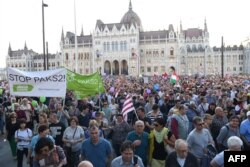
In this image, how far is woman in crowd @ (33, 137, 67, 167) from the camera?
5.08m

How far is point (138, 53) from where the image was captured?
101m

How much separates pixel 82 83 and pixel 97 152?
22.6 feet

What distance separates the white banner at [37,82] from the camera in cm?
1009

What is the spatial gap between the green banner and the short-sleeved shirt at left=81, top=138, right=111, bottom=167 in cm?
669

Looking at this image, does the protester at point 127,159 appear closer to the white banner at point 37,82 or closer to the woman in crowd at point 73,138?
the woman in crowd at point 73,138

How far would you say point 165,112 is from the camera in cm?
1303

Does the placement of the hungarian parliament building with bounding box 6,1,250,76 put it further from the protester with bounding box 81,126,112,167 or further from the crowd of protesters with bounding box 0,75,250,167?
the protester with bounding box 81,126,112,167

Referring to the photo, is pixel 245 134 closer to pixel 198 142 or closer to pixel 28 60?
pixel 198 142

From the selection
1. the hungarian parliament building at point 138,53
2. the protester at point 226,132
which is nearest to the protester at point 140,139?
the protester at point 226,132

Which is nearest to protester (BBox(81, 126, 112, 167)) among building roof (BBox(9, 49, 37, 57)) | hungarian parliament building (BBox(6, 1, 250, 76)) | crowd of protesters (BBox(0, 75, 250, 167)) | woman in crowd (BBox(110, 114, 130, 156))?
crowd of protesters (BBox(0, 75, 250, 167))

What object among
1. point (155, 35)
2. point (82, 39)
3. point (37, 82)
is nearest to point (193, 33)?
point (155, 35)

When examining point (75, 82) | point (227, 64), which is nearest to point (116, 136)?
point (75, 82)

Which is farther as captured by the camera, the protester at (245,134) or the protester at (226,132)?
the protester at (245,134)

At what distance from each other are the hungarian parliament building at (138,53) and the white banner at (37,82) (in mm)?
84794
